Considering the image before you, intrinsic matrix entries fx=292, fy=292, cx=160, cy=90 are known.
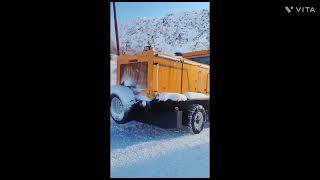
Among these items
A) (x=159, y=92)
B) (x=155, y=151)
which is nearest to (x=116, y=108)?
(x=159, y=92)

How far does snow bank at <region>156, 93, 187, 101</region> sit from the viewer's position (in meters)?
3.39

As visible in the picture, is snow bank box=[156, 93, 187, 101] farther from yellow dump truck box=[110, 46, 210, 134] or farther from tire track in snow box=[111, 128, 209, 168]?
tire track in snow box=[111, 128, 209, 168]

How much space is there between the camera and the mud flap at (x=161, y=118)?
3359 mm

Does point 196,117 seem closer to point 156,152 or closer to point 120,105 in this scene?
point 156,152

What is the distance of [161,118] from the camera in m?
3.41

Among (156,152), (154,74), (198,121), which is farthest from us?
(198,121)

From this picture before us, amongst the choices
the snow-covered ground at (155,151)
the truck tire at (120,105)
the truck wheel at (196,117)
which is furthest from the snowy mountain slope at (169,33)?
the truck wheel at (196,117)

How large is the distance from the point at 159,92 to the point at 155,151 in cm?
68

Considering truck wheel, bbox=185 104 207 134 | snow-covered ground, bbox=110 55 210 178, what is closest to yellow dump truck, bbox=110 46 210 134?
truck wheel, bbox=185 104 207 134
